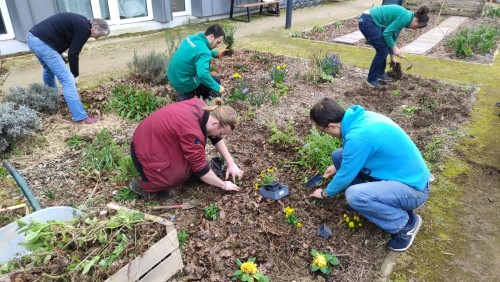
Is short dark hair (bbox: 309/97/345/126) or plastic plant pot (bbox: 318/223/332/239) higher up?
short dark hair (bbox: 309/97/345/126)

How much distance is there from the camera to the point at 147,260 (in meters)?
2.09

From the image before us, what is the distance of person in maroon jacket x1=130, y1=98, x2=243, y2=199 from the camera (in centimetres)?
278

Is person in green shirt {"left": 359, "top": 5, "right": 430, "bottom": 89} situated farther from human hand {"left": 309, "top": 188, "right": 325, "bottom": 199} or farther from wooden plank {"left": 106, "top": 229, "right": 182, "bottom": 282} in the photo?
wooden plank {"left": 106, "top": 229, "right": 182, "bottom": 282}

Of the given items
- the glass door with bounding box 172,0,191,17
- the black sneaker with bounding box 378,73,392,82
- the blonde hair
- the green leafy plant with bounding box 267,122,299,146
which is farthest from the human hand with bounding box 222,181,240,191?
the glass door with bounding box 172,0,191,17

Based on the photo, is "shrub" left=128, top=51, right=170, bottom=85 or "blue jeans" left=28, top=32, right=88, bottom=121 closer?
"blue jeans" left=28, top=32, right=88, bottom=121

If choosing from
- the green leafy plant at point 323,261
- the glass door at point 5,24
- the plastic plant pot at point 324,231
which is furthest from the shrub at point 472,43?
the glass door at point 5,24

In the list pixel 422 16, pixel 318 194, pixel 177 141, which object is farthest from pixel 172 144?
pixel 422 16

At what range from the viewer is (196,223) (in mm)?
2955

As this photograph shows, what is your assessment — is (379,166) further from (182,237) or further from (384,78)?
(384,78)

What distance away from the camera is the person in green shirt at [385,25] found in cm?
556

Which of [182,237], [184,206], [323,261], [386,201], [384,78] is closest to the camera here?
[323,261]

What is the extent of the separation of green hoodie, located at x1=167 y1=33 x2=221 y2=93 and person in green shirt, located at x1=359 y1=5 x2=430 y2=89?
2872 millimetres

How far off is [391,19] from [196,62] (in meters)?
3.35

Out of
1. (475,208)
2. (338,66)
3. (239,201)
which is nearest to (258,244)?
(239,201)
